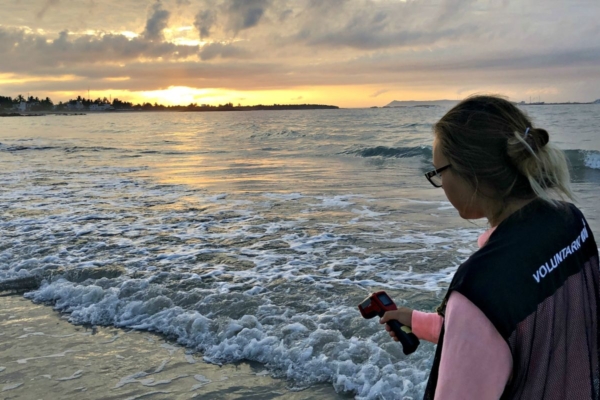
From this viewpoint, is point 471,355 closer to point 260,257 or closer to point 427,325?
A: point 427,325

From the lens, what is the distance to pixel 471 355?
1312mm

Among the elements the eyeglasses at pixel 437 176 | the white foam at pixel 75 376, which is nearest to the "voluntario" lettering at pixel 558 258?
the eyeglasses at pixel 437 176

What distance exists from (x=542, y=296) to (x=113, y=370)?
4.31m

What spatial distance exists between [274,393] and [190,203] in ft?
29.5

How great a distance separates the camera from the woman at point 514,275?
4.33 ft

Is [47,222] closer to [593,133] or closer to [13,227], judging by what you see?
[13,227]

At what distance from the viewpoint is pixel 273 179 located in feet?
56.7

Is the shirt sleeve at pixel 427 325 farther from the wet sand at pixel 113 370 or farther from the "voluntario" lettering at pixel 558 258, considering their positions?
the wet sand at pixel 113 370

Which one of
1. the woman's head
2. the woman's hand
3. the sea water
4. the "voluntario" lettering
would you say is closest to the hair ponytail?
the woman's head

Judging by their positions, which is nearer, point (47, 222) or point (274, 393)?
point (274, 393)

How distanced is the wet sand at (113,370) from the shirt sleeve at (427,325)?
8.36ft

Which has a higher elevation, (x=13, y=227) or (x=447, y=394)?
(x=447, y=394)

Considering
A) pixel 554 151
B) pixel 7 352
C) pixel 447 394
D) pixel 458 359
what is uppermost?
pixel 554 151

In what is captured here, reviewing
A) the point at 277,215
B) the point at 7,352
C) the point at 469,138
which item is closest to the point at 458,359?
the point at 469,138
